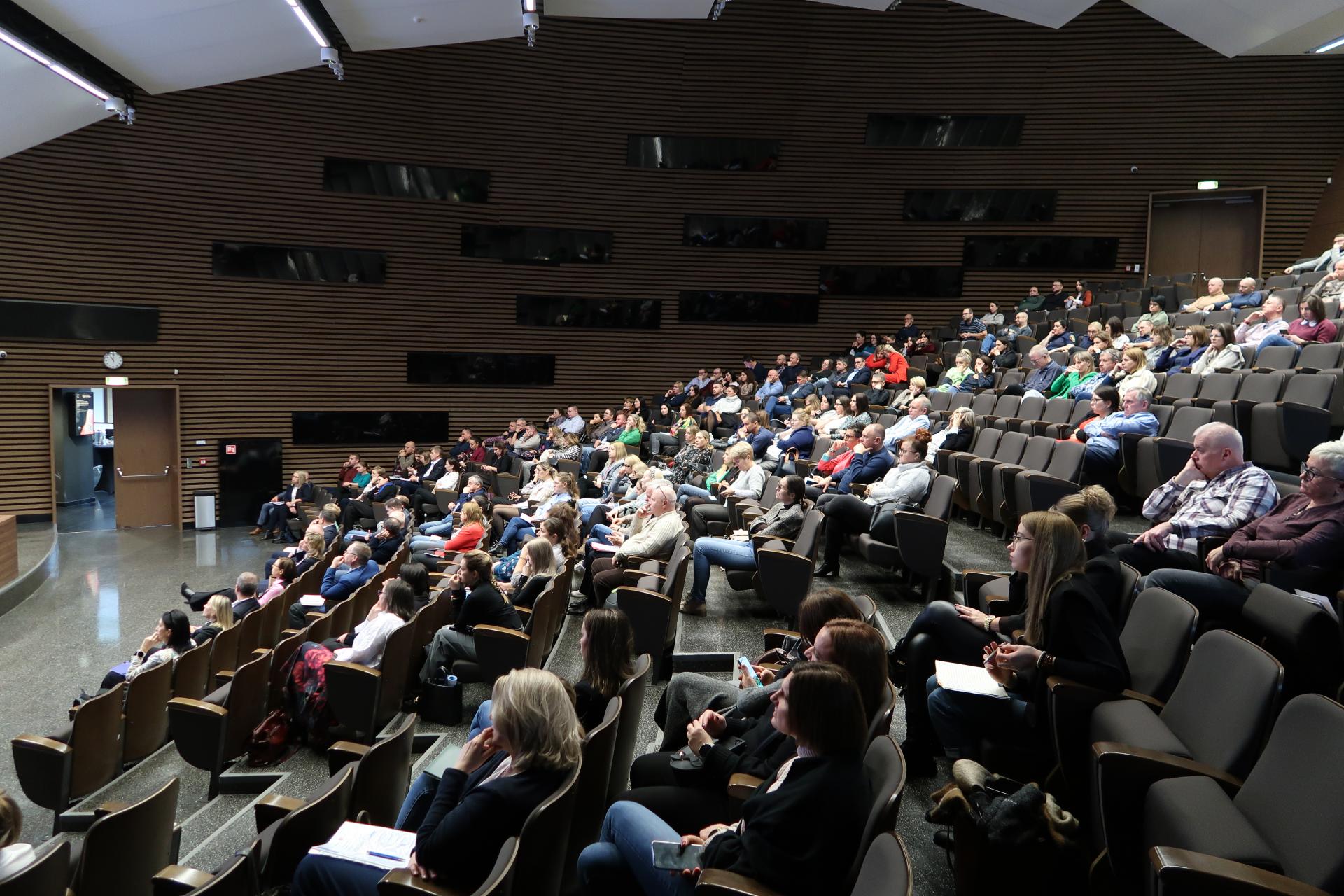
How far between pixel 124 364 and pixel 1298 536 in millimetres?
12956

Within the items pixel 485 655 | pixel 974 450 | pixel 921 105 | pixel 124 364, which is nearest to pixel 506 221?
pixel 124 364

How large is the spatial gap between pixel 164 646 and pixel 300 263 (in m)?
8.70

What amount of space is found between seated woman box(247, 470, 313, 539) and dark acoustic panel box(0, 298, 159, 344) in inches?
112

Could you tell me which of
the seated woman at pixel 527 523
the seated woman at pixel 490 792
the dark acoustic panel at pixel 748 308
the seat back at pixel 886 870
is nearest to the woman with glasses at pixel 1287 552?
the seat back at pixel 886 870

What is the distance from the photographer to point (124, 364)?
1147 cm

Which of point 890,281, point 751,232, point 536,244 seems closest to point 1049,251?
point 890,281

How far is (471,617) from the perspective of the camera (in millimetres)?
3953

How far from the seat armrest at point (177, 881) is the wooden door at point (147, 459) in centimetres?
1119

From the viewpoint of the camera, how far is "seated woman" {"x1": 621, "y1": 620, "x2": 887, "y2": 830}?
2129 millimetres

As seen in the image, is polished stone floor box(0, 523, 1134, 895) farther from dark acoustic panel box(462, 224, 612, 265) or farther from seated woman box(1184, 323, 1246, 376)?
dark acoustic panel box(462, 224, 612, 265)

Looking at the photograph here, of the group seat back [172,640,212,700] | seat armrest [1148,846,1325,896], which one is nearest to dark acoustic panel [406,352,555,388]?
seat back [172,640,212,700]

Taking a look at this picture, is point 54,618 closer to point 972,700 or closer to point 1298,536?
point 972,700

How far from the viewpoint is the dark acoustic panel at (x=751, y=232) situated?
13.1 meters

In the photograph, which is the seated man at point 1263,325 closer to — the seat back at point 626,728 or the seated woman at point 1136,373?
the seated woman at point 1136,373
